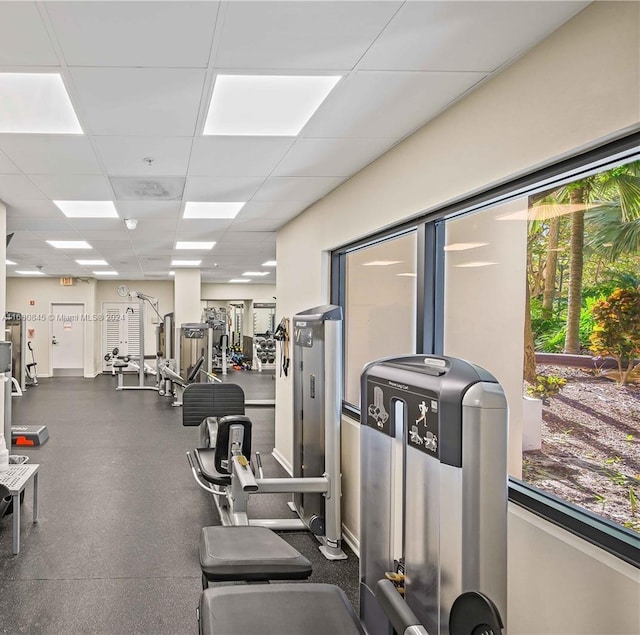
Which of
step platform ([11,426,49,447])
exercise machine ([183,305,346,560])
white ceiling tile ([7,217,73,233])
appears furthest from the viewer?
step platform ([11,426,49,447])

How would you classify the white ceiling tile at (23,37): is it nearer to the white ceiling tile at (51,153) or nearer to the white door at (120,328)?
the white ceiling tile at (51,153)

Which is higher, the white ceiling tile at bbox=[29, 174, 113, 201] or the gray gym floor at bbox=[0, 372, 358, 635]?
the white ceiling tile at bbox=[29, 174, 113, 201]

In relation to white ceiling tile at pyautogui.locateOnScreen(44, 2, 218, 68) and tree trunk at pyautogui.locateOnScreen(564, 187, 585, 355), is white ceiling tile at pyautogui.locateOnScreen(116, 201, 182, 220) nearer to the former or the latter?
white ceiling tile at pyautogui.locateOnScreen(44, 2, 218, 68)

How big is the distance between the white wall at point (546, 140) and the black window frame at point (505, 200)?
0.05m

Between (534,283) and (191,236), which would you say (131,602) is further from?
(191,236)

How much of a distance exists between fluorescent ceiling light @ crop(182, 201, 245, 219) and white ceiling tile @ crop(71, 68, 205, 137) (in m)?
1.71

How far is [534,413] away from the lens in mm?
2578

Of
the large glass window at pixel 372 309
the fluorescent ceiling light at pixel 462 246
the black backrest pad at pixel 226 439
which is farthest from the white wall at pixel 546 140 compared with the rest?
the black backrest pad at pixel 226 439

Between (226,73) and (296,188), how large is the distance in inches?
69.4

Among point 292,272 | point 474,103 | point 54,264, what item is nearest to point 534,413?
point 474,103

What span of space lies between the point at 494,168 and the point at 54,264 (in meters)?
8.48

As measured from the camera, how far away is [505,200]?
2.15m

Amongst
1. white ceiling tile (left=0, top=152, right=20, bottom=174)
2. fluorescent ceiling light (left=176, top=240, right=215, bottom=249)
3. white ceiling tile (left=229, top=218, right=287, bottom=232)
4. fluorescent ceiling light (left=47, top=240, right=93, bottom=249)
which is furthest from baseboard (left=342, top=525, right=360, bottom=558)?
fluorescent ceiling light (left=47, top=240, right=93, bottom=249)

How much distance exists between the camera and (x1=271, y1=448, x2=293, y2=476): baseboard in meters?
4.86
